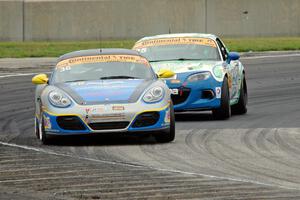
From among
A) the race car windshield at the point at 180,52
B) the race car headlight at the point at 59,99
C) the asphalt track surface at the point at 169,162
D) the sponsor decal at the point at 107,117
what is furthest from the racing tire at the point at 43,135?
the race car windshield at the point at 180,52

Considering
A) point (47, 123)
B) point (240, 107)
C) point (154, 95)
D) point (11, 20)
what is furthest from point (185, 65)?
point (11, 20)

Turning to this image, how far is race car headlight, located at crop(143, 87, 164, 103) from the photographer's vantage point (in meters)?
13.7

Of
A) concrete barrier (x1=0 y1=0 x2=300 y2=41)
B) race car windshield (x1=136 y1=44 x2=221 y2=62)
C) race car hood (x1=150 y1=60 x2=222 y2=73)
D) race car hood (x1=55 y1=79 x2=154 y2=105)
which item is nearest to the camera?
race car hood (x1=55 y1=79 x2=154 y2=105)

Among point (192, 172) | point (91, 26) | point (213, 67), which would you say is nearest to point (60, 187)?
point (192, 172)

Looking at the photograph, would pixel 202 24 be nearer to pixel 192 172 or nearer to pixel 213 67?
pixel 213 67

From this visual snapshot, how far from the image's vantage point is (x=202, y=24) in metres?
43.4

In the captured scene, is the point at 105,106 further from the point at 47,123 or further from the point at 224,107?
the point at 224,107

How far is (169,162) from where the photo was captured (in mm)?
11805

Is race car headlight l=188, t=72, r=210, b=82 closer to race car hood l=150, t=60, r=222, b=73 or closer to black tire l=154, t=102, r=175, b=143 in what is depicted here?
race car hood l=150, t=60, r=222, b=73

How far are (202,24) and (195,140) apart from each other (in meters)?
29.7

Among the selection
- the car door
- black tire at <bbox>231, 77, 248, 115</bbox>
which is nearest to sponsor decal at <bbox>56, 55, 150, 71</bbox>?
the car door

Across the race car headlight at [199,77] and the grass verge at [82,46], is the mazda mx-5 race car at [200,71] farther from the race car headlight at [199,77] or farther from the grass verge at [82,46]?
the grass verge at [82,46]

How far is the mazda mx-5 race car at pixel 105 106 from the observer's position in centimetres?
1354

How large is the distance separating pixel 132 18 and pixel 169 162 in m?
31.6
